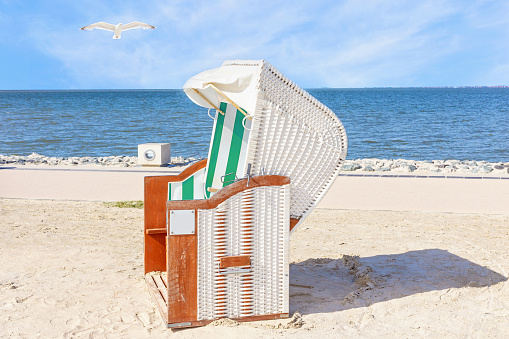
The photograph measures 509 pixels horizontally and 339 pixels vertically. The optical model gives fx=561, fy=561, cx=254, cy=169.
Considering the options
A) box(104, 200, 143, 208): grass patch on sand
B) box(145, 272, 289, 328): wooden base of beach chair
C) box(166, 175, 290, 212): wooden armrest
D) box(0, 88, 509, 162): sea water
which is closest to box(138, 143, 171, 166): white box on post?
box(104, 200, 143, 208): grass patch on sand

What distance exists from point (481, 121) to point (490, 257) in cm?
3325

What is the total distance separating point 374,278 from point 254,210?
1.66m

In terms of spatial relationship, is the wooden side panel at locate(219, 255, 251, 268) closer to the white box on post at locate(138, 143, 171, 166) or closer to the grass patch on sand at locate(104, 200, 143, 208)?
the grass patch on sand at locate(104, 200, 143, 208)

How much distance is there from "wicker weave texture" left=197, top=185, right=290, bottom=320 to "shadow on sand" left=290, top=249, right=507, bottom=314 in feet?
1.31

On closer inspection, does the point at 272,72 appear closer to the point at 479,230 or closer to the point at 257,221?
the point at 257,221

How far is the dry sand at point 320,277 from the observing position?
12.7 feet

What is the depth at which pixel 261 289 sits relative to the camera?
12.9 feet

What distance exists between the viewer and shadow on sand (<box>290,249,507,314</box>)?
14.4 feet

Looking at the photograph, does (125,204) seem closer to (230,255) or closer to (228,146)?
(228,146)

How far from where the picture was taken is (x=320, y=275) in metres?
5.09

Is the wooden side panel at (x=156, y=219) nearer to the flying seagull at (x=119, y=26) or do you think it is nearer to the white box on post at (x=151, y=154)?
the flying seagull at (x=119, y=26)

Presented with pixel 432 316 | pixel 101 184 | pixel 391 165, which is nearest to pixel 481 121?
pixel 391 165

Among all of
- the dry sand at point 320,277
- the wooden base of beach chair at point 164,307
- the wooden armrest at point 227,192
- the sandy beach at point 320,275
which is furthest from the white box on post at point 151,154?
the wooden armrest at point 227,192

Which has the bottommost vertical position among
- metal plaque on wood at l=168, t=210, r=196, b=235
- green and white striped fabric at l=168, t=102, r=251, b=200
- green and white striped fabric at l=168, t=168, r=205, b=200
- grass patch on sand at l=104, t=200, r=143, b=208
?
grass patch on sand at l=104, t=200, r=143, b=208
